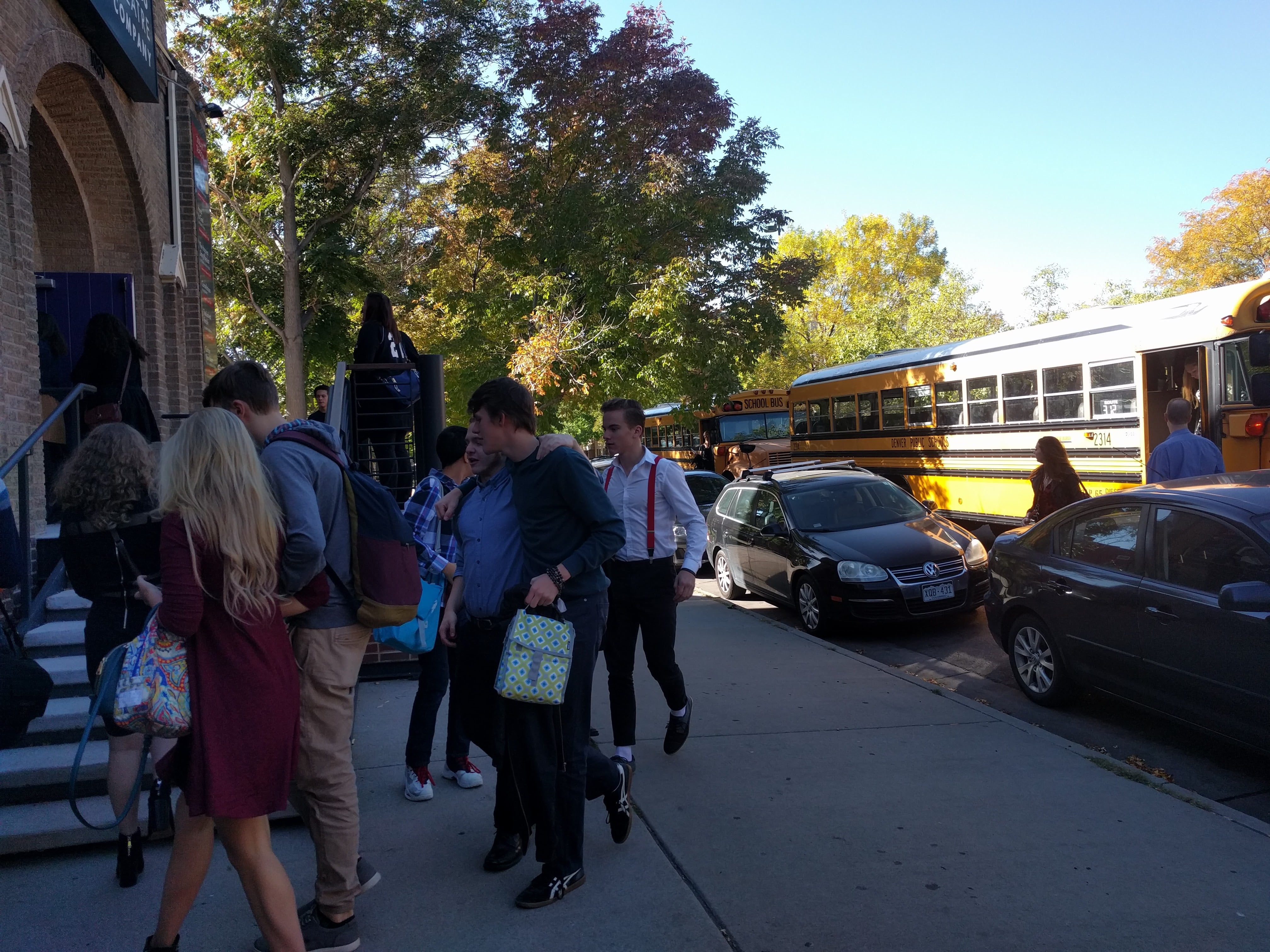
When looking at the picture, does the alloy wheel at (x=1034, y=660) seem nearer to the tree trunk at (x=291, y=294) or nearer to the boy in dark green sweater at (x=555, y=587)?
the boy in dark green sweater at (x=555, y=587)

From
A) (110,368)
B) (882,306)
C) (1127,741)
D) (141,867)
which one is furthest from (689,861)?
(882,306)

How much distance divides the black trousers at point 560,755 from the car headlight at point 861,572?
5352mm

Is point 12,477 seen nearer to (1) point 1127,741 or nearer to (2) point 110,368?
(2) point 110,368

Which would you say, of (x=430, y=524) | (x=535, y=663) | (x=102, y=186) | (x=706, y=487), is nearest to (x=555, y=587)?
(x=535, y=663)

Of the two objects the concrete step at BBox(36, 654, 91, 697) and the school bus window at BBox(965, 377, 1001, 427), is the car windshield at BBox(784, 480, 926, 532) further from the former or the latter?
the concrete step at BBox(36, 654, 91, 697)

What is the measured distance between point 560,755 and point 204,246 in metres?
9.27

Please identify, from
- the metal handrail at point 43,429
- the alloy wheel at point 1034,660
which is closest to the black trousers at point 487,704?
the metal handrail at point 43,429

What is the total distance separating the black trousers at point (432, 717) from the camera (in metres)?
4.68

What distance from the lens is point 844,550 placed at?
29.4 ft

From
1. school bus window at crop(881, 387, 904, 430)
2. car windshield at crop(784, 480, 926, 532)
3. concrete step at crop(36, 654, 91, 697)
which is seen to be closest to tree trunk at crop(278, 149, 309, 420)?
school bus window at crop(881, 387, 904, 430)

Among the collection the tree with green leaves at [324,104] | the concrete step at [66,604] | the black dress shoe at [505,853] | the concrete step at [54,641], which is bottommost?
the black dress shoe at [505,853]

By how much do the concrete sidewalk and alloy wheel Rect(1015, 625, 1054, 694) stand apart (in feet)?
2.90

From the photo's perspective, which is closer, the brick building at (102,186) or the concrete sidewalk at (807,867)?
the concrete sidewalk at (807,867)

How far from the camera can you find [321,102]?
19266 millimetres
